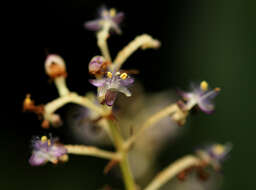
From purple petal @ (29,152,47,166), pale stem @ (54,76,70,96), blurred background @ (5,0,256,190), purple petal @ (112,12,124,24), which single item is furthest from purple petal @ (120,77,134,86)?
blurred background @ (5,0,256,190)

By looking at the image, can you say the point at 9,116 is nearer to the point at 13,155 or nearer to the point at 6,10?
the point at 13,155

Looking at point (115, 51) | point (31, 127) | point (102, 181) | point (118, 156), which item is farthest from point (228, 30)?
point (118, 156)

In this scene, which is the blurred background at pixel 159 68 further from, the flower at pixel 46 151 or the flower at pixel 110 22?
the flower at pixel 46 151

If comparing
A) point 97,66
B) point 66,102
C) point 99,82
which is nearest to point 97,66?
point 97,66

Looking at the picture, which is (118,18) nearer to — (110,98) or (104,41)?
(104,41)

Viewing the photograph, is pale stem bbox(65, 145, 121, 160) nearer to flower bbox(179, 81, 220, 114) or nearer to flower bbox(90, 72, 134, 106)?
flower bbox(90, 72, 134, 106)

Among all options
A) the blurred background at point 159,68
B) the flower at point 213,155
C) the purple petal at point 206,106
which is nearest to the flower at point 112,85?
the purple petal at point 206,106
